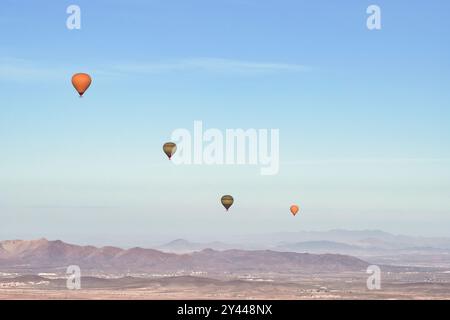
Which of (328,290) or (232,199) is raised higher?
(232,199)

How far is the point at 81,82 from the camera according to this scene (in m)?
79.9

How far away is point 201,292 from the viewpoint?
16388 centimetres

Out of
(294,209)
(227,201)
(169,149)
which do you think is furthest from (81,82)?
(294,209)

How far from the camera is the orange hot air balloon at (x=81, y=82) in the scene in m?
Answer: 79.1

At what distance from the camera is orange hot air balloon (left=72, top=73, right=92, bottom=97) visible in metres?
79.1

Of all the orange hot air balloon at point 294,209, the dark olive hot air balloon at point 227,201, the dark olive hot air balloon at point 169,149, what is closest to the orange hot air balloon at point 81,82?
the dark olive hot air balloon at point 169,149

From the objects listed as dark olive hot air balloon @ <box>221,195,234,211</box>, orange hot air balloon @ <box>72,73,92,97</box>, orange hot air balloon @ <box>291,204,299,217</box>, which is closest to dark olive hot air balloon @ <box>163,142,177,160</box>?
orange hot air balloon @ <box>72,73,92,97</box>

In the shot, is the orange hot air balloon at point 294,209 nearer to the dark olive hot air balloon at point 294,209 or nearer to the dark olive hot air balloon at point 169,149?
the dark olive hot air balloon at point 294,209

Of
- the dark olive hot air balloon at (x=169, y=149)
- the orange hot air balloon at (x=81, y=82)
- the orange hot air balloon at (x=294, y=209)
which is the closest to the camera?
the orange hot air balloon at (x=81, y=82)
